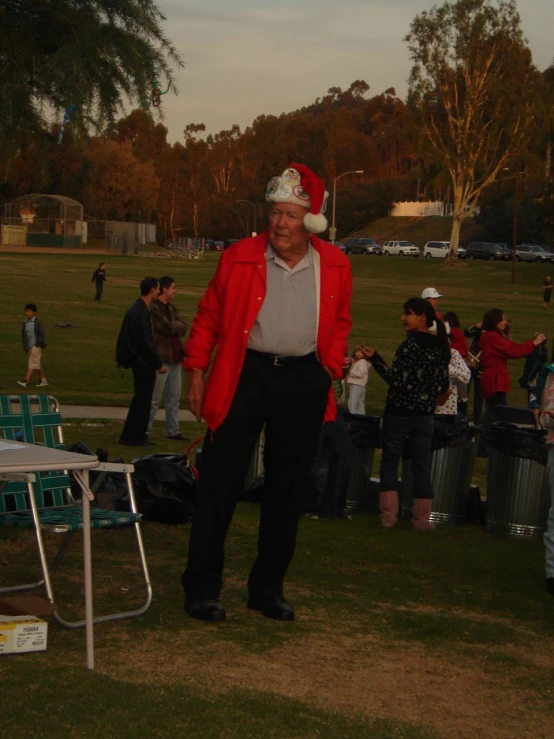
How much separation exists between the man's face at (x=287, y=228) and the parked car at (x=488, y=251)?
78.6 meters

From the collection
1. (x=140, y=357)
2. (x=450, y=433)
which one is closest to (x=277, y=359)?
(x=450, y=433)

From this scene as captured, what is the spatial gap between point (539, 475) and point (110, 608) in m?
3.95

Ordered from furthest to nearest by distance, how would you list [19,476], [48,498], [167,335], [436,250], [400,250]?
[400,250] → [436,250] → [167,335] → [48,498] → [19,476]

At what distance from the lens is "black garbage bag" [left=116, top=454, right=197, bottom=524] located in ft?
25.5

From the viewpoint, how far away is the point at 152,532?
7469mm

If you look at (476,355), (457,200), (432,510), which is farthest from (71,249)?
(432,510)

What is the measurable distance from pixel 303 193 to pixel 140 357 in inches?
293

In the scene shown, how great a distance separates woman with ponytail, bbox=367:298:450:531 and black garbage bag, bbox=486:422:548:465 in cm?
50

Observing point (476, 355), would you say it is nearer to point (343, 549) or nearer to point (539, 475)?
point (539, 475)

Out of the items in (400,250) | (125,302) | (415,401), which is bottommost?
(125,302)

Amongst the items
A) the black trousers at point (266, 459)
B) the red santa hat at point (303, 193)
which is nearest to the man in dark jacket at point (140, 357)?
the red santa hat at point (303, 193)

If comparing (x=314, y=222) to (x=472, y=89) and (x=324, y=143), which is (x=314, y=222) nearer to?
(x=472, y=89)

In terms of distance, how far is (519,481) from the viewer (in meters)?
8.48

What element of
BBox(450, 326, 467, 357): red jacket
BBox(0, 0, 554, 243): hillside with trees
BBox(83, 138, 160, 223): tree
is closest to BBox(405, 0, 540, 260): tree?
BBox(0, 0, 554, 243): hillside with trees
